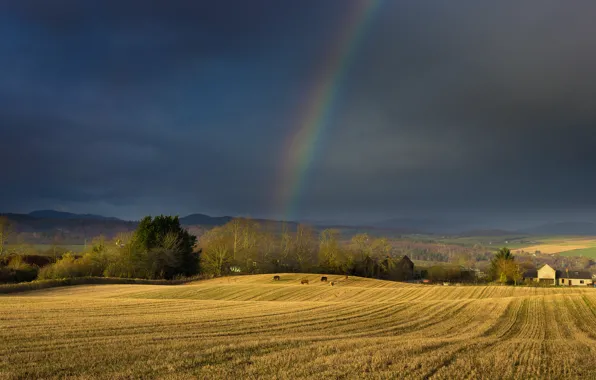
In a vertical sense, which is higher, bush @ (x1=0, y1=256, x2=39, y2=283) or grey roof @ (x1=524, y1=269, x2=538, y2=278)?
grey roof @ (x1=524, y1=269, x2=538, y2=278)

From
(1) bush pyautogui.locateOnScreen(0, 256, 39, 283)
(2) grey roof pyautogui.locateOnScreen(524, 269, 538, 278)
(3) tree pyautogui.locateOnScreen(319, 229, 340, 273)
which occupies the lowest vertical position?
(1) bush pyautogui.locateOnScreen(0, 256, 39, 283)

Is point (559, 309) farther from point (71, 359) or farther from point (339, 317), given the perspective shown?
point (71, 359)

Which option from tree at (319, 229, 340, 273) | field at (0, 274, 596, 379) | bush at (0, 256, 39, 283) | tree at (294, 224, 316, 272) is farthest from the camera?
tree at (294, 224, 316, 272)

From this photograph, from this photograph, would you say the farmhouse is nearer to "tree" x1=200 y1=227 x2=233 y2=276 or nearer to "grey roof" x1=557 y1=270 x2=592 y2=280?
"grey roof" x1=557 y1=270 x2=592 y2=280

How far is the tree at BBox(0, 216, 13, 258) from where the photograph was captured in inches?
3318

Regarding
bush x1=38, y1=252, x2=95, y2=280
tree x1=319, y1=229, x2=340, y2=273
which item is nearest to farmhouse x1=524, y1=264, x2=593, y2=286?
tree x1=319, y1=229, x2=340, y2=273

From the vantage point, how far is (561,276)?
14425 cm

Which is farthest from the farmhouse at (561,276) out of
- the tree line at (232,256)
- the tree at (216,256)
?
the tree at (216,256)

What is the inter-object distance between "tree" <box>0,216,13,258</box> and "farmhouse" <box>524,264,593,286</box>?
129723mm

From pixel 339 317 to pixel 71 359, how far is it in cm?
1795

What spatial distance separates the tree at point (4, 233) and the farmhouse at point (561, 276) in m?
130

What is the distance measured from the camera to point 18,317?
26531 mm

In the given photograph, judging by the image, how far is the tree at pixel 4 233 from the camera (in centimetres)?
8427

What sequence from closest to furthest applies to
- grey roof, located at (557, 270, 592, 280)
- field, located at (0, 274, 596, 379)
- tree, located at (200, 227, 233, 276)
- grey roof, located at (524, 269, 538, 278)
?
field, located at (0, 274, 596, 379) → tree, located at (200, 227, 233, 276) → grey roof, located at (557, 270, 592, 280) → grey roof, located at (524, 269, 538, 278)
